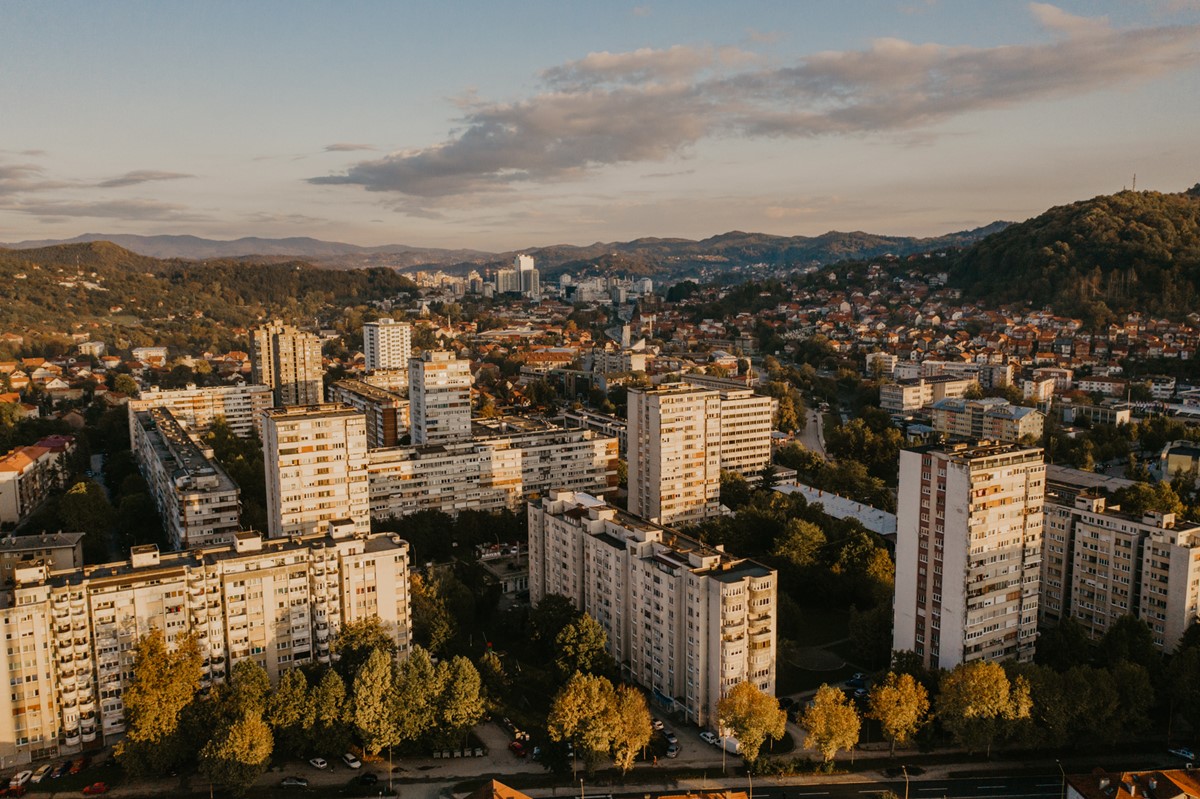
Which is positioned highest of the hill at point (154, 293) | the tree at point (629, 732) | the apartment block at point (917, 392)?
the hill at point (154, 293)

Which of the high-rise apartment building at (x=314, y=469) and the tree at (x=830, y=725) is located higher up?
the high-rise apartment building at (x=314, y=469)

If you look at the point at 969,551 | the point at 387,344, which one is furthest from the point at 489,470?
the point at 387,344

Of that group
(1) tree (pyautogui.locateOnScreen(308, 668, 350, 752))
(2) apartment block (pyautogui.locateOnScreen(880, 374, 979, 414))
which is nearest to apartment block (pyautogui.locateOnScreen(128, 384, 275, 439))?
(1) tree (pyautogui.locateOnScreen(308, 668, 350, 752))

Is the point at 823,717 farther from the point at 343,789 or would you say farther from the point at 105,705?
the point at 105,705

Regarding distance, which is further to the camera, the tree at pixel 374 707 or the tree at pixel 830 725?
the tree at pixel 374 707

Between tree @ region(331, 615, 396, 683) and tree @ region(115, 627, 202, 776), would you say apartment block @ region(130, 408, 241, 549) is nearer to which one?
tree @ region(331, 615, 396, 683)

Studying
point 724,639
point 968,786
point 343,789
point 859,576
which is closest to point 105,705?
point 343,789

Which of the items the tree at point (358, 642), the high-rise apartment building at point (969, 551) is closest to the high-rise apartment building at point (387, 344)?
the tree at point (358, 642)

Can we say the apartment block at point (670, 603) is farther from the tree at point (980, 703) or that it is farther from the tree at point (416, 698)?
the tree at point (416, 698)
